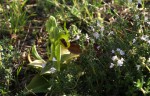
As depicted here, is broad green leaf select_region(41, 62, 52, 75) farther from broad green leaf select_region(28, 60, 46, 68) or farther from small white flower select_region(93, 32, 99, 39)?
small white flower select_region(93, 32, 99, 39)

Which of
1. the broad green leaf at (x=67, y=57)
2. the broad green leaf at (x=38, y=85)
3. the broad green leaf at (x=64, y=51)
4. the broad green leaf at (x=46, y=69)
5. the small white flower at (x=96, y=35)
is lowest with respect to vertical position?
the broad green leaf at (x=38, y=85)

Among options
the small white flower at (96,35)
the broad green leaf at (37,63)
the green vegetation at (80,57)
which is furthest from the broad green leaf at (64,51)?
the small white flower at (96,35)

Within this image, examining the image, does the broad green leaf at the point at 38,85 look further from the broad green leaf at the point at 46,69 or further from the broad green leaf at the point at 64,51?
the broad green leaf at the point at 64,51

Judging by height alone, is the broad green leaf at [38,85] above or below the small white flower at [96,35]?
below

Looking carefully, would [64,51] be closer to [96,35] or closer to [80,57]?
[80,57]

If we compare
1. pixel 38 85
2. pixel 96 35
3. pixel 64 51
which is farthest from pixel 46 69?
pixel 96 35

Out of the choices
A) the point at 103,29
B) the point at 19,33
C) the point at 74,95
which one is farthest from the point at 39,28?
the point at 74,95

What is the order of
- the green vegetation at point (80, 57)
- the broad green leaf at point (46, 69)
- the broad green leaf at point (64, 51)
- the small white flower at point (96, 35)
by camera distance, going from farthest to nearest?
the broad green leaf at point (64, 51), the broad green leaf at point (46, 69), the small white flower at point (96, 35), the green vegetation at point (80, 57)

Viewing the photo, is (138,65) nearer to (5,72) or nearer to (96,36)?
(96,36)
